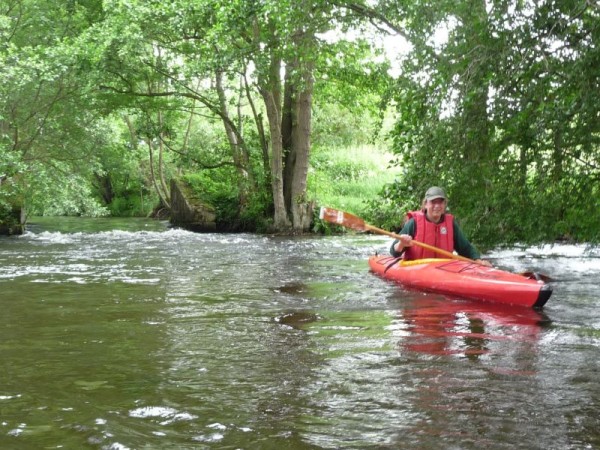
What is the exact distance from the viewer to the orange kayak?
5.70m

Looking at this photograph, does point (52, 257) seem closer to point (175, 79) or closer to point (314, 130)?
point (175, 79)

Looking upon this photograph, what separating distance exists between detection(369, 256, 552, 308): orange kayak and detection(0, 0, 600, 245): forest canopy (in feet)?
2.52

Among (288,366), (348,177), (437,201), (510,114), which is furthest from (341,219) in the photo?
(348,177)

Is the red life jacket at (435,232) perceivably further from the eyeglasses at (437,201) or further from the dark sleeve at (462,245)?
the eyeglasses at (437,201)

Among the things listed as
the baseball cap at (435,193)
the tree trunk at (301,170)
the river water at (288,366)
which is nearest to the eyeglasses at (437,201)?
the baseball cap at (435,193)

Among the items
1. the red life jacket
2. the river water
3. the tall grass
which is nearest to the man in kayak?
the red life jacket

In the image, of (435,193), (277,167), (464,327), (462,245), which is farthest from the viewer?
(277,167)

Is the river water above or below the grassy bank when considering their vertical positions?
below

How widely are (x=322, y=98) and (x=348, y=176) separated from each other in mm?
5289

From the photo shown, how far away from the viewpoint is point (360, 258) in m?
10.3

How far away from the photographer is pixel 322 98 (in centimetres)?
1672

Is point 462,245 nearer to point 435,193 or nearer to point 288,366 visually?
point 435,193

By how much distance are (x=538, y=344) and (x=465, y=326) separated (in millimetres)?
711

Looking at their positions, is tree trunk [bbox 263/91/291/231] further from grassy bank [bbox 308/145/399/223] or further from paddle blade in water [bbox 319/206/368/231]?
paddle blade in water [bbox 319/206/368/231]
